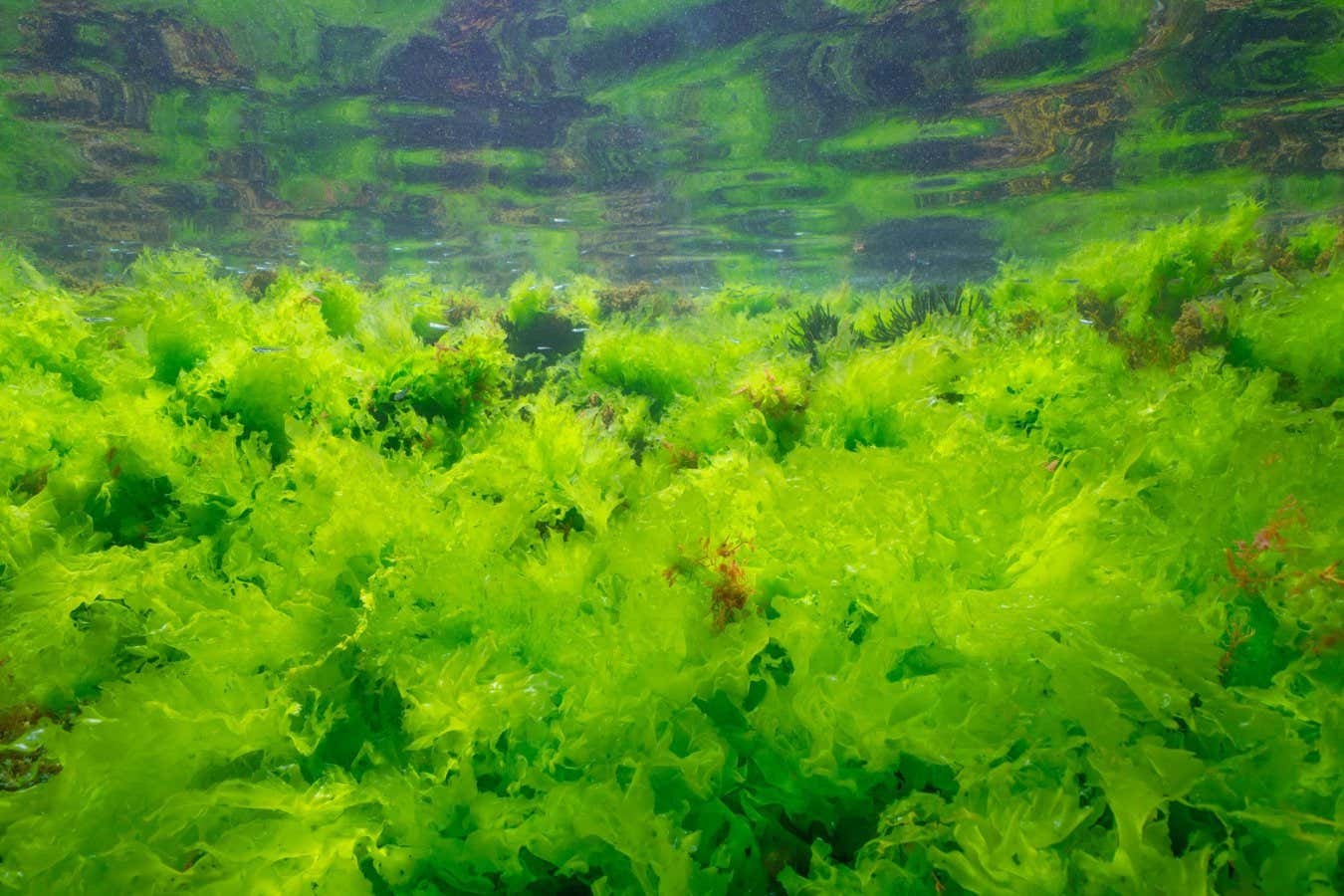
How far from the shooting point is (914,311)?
6664 mm

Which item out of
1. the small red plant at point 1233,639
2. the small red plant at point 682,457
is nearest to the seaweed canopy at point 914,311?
the small red plant at point 682,457

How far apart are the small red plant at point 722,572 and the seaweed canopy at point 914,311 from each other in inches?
168

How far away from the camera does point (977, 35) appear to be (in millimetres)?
11820

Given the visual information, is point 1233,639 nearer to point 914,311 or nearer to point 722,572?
point 722,572

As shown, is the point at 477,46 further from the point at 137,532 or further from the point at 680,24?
the point at 137,532

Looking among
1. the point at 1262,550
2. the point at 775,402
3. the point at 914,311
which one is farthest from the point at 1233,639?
the point at 914,311

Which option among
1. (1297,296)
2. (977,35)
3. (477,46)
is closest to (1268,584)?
(1297,296)

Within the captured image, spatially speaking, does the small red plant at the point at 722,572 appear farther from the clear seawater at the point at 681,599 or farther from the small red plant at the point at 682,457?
the small red plant at the point at 682,457

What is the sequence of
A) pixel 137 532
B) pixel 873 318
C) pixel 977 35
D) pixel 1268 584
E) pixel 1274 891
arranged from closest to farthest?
pixel 1274 891
pixel 1268 584
pixel 137 532
pixel 873 318
pixel 977 35

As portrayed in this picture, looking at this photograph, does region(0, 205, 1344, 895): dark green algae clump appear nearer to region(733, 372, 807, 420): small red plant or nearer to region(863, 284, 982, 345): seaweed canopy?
region(733, 372, 807, 420): small red plant

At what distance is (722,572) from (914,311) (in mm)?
5559

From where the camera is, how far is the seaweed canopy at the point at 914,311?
6.06m

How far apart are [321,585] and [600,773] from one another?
1.13 m

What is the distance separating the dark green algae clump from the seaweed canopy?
3.00 meters
